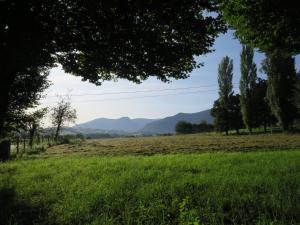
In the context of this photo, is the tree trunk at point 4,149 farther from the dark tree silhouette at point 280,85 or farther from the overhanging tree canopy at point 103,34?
the dark tree silhouette at point 280,85

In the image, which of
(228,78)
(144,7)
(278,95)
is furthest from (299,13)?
(228,78)

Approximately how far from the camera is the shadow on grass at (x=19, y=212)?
680 centimetres

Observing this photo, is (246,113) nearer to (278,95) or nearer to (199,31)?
(278,95)

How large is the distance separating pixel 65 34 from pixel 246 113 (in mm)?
63291

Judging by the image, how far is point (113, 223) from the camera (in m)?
6.37

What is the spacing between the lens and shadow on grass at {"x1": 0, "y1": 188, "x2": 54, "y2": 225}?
680 centimetres

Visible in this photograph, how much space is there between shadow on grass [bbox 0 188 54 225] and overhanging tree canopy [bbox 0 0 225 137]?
2.40m

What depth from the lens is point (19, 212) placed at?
292 inches

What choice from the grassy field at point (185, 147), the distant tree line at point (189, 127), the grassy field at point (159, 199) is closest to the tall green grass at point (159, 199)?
the grassy field at point (159, 199)

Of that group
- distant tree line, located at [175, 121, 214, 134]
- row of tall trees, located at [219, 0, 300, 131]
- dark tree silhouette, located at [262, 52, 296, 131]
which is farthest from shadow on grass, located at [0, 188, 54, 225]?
distant tree line, located at [175, 121, 214, 134]

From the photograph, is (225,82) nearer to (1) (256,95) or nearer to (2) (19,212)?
(1) (256,95)

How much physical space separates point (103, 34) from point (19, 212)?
17.9ft

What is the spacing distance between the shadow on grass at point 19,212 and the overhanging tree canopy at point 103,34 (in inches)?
94.5

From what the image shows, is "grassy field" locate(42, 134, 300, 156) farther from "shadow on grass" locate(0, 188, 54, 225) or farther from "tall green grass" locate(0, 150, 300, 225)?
"shadow on grass" locate(0, 188, 54, 225)
